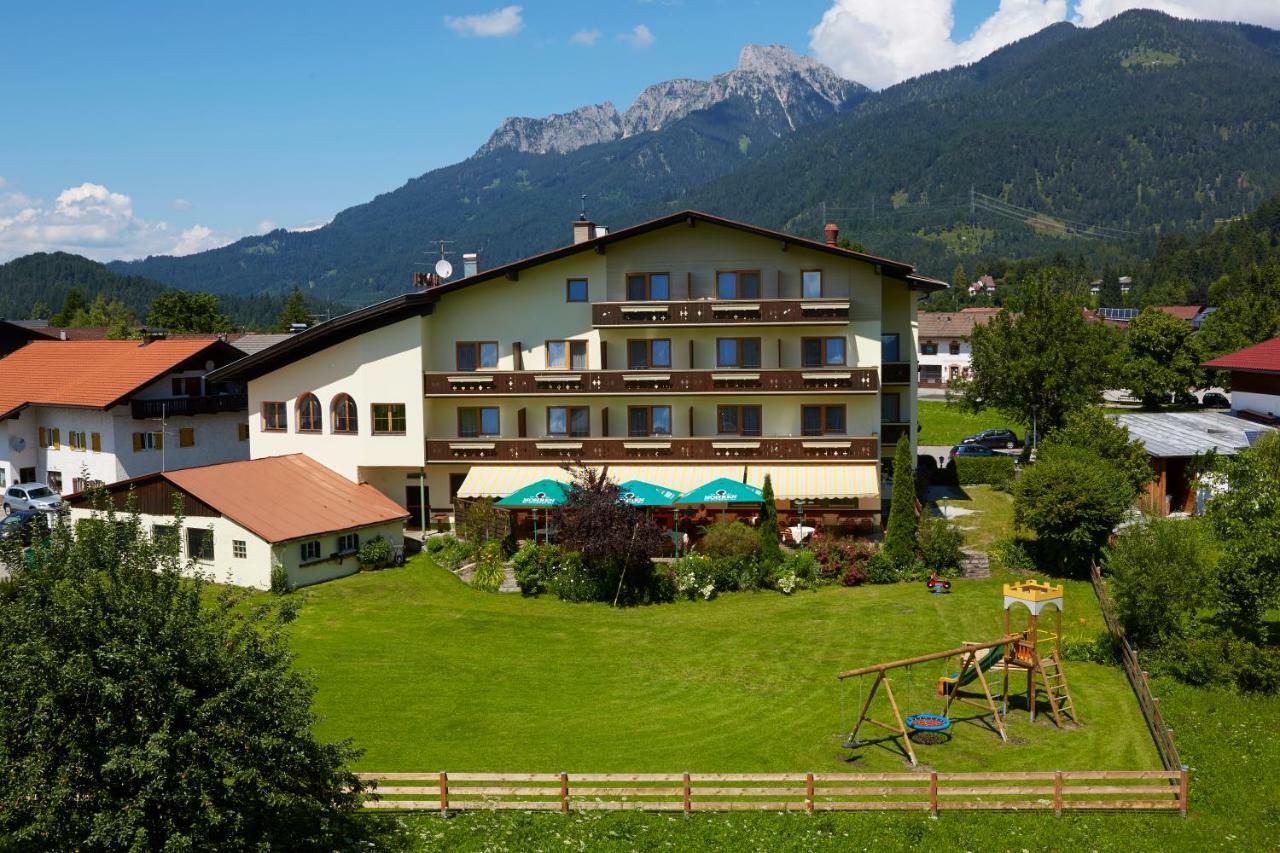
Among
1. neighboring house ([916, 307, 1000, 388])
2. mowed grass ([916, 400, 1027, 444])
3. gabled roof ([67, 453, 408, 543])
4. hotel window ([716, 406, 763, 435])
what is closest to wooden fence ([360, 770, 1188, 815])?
gabled roof ([67, 453, 408, 543])

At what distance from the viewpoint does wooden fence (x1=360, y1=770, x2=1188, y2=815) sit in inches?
767

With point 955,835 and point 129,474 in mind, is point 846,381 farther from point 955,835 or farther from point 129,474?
point 129,474

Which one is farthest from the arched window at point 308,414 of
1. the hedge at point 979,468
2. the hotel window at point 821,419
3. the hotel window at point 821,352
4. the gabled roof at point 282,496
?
the hedge at point 979,468

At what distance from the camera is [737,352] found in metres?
44.7

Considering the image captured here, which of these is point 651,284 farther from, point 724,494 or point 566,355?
point 724,494

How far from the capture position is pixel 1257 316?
82.9 meters

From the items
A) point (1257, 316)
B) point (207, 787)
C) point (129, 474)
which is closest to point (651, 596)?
point (207, 787)

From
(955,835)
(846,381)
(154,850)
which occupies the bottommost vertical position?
(955,835)

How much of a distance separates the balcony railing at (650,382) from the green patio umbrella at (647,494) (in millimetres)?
4614

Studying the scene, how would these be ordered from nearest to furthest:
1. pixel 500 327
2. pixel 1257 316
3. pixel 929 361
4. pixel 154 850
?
pixel 154 850 → pixel 500 327 → pixel 1257 316 → pixel 929 361

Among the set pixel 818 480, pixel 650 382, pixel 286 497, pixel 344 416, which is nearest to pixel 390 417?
pixel 344 416

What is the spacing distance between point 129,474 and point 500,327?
68.2 ft

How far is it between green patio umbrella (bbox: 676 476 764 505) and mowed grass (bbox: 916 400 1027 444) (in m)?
33.1

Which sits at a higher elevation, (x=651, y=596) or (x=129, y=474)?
(x=129, y=474)
